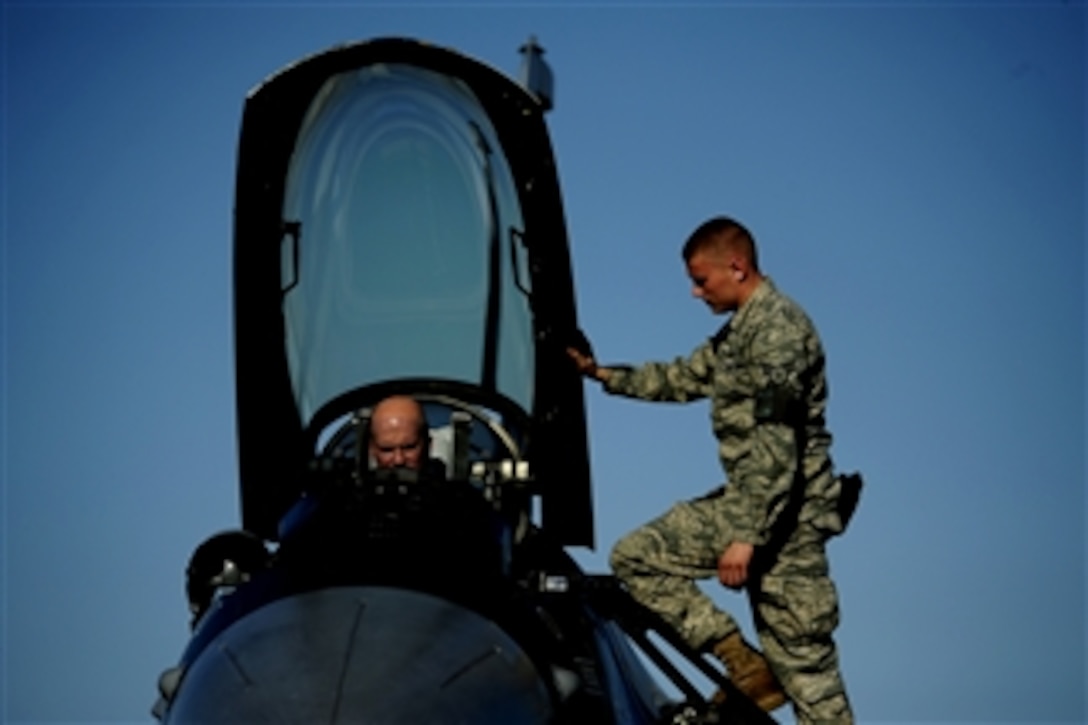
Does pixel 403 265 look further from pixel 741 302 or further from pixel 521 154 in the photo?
pixel 741 302

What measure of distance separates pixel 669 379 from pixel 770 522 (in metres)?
1.20

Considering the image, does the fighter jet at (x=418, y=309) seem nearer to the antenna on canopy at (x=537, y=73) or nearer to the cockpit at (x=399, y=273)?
the cockpit at (x=399, y=273)

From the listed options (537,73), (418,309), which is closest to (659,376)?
(418,309)

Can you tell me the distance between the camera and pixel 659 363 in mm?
8352

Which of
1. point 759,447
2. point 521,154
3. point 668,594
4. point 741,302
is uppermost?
point 521,154

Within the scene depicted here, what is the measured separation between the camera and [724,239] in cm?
752

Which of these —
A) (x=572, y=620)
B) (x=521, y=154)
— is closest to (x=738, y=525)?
(x=572, y=620)

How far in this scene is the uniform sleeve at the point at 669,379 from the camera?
8.14m

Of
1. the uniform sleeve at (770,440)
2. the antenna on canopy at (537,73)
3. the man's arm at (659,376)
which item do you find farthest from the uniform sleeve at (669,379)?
the antenna on canopy at (537,73)

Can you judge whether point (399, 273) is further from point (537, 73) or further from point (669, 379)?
point (537, 73)

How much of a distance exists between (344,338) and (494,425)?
85cm

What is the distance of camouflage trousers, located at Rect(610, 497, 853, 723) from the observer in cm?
732

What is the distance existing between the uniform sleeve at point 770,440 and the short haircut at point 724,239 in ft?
1.20

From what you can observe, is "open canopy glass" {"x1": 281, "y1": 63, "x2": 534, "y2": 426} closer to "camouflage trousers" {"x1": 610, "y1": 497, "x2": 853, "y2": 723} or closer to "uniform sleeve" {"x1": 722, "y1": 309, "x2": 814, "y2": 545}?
"camouflage trousers" {"x1": 610, "y1": 497, "x2": 853, "y2": 723}
